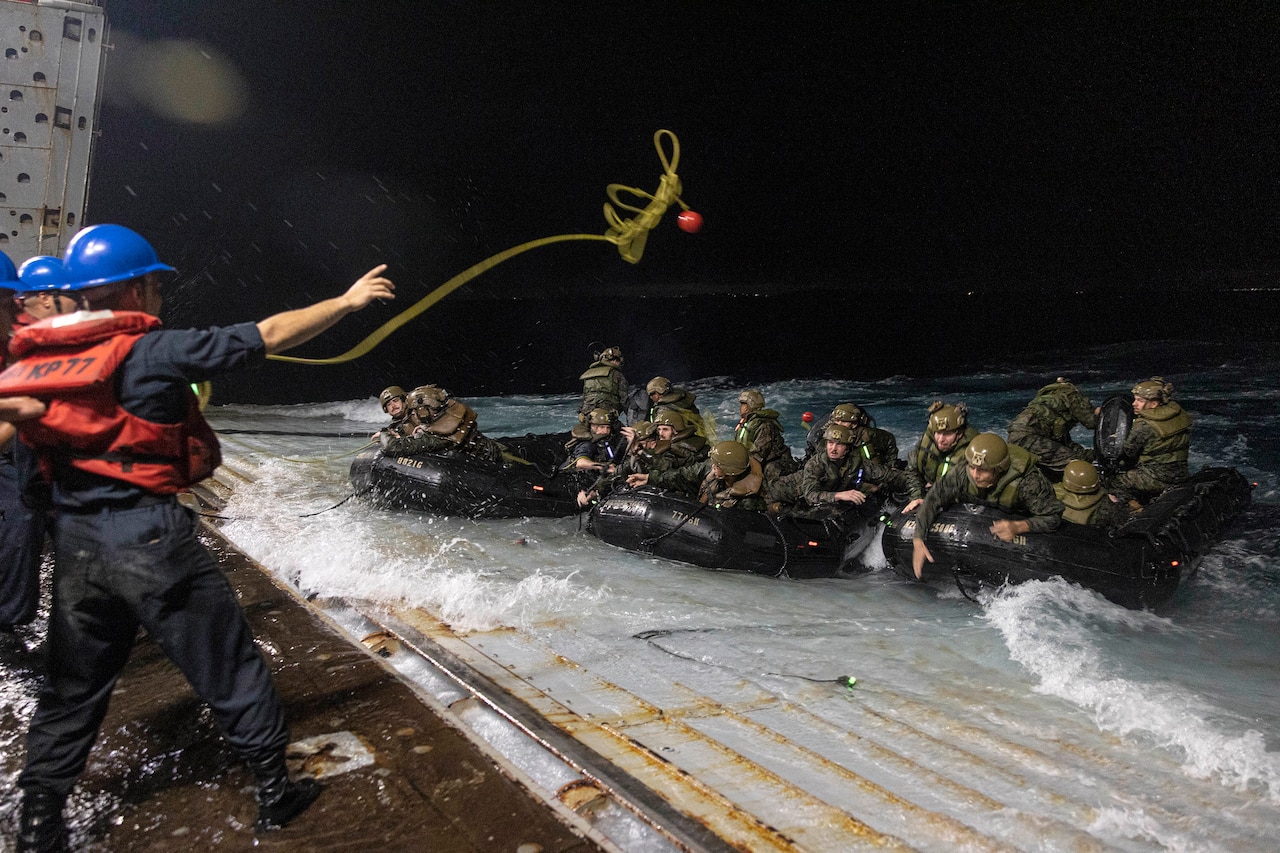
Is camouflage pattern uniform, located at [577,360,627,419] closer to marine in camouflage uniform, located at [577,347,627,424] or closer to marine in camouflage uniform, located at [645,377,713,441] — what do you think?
marine in camouflage uniform, located at [577,347,627,424]

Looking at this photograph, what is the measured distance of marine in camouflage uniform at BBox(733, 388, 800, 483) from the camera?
9188 mm

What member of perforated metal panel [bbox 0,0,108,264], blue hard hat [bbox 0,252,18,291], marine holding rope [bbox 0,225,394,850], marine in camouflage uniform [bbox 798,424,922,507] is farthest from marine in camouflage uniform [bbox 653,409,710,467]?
perforated metal panel [bbox 0,0,108,264]

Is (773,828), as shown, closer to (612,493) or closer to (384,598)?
(384,598)

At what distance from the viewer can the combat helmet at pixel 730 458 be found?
26.8 ft

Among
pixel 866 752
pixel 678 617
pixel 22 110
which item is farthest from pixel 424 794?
pixel 22 110

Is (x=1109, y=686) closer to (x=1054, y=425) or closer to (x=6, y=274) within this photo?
(x=1054, y=425)

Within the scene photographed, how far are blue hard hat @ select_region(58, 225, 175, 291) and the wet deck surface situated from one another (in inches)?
70.1

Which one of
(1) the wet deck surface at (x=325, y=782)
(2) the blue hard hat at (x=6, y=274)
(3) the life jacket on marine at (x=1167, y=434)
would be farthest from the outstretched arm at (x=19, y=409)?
(3) the life jacket on marine at (x=1167, y=434)

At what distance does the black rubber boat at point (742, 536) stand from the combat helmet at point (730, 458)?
369 mm

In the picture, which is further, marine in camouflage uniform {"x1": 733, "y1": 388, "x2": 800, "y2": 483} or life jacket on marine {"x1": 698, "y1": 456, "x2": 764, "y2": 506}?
marine in camouflage uniform {"x1": 733, "y1": 388, "x2": 800, "y2": 483}

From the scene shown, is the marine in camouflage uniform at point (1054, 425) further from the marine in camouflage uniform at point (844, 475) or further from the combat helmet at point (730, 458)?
the combat helmet at point (730, 458)

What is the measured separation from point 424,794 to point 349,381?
37750 mm

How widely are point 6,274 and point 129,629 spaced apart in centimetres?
247

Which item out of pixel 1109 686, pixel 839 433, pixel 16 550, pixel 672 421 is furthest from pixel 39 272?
pixel 839 433
